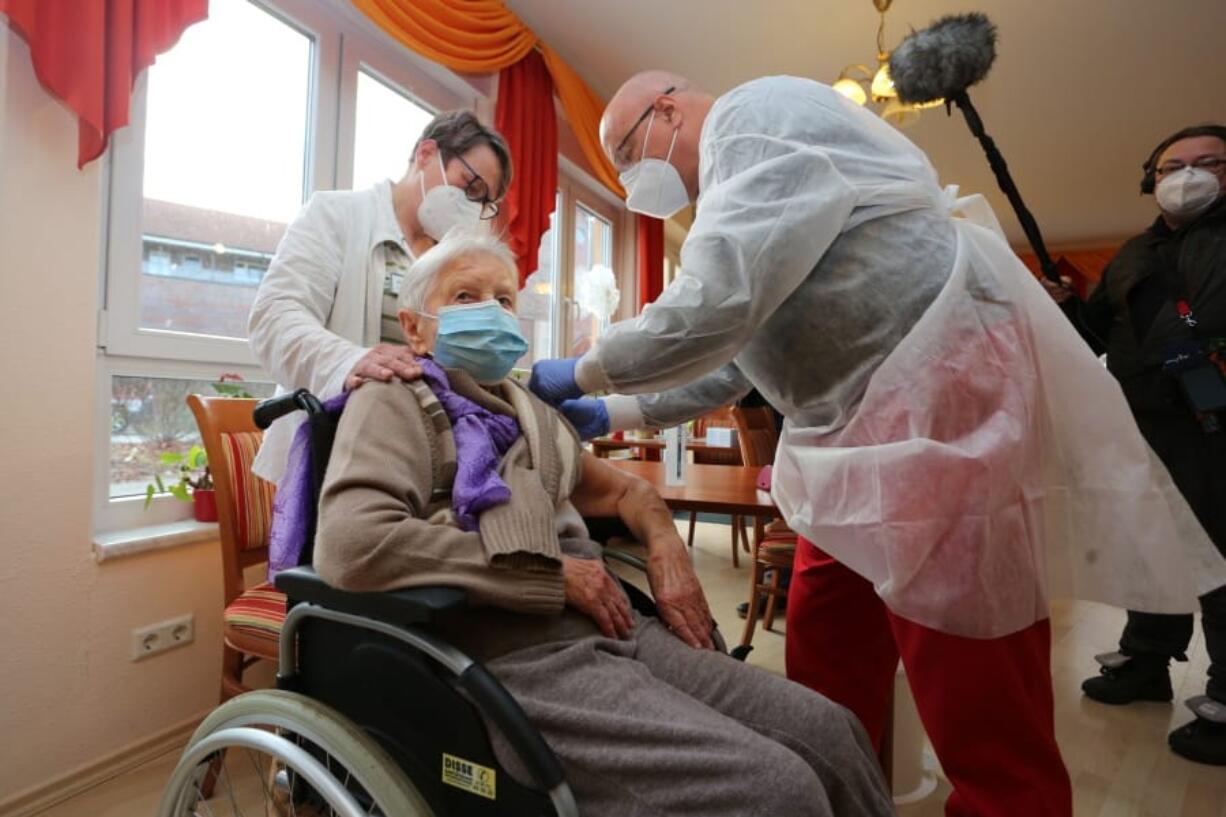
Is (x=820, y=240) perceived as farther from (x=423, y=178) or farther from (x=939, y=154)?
(x=939, y=154)

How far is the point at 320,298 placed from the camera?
145cm

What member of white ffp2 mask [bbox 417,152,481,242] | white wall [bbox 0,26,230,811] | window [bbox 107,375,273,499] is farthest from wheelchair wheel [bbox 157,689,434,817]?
window [bbox 107,375,273,499]

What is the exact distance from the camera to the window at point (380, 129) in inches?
115

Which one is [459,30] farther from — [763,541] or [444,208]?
[763,541]

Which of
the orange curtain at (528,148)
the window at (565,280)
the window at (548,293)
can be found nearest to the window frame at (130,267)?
the orange curtain at (528,148)

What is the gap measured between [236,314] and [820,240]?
2.12m

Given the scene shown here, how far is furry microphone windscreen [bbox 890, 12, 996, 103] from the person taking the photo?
4.61ft

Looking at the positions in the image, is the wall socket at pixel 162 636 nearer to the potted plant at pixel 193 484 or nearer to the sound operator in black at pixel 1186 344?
the potted plant at pixel 193 484

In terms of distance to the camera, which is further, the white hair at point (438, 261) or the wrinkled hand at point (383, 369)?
the white hair at point (438, 261)

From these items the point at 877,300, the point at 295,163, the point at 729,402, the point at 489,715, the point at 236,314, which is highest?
the point at 295,163

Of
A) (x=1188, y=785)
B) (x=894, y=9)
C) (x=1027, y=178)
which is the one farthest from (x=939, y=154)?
(x=1188, y=785)

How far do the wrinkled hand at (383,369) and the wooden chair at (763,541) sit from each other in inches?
55.7

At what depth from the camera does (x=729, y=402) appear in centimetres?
143

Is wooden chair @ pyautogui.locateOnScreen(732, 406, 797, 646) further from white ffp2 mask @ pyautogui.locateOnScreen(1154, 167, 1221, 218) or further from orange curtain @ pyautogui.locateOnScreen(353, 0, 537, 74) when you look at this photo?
orange curtain @ pyautogui.locateOnScreen(353, 0, 537, 74)
